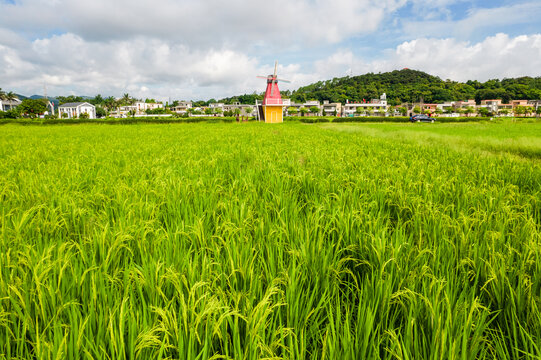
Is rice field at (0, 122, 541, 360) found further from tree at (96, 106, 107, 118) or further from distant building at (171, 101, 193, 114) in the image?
distant building at (171, 101, 193, 114)

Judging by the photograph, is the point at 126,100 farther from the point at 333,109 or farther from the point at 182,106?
the point at 333,109

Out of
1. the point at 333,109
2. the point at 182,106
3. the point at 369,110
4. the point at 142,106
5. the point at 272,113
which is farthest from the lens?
the point at 182,106

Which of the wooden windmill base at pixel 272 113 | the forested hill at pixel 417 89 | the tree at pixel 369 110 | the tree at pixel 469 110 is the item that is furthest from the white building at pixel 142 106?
the tree at pixel 469 110

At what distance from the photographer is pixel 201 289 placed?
1.44m

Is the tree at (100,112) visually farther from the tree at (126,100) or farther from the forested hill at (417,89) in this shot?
the forested hill at (417,89)

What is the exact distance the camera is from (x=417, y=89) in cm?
13500

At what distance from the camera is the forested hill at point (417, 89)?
401 feet

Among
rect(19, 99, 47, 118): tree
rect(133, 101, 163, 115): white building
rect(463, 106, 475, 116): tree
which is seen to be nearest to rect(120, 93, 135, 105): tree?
rect(133, 101, 163, 115): white building

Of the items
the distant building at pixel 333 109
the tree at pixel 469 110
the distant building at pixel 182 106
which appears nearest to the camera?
the tree at pixel 469 110

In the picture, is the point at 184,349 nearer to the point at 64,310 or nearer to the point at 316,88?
the point at 64,310

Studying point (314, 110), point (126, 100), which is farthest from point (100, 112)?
point (314, 110)

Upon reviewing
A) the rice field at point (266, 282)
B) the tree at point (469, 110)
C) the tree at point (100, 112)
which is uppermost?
the tree at point (100, 112)

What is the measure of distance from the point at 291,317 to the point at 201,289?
46 cm

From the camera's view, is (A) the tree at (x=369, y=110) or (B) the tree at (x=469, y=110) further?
(A) the tree at (x=369, y=110)
